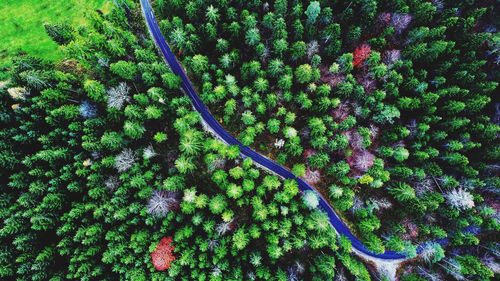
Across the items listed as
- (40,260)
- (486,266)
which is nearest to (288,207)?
(486,266)

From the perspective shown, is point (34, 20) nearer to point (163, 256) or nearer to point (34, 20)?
point (34, 20)

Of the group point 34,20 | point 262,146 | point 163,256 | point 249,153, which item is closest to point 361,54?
point 262,146

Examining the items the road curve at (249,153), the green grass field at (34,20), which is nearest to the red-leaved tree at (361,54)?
the road curve at (249,153)

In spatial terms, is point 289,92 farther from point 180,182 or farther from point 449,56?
point 449,56

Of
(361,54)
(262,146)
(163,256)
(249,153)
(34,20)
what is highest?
(361,54)

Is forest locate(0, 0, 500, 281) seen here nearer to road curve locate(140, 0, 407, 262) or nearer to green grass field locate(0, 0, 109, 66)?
road curve locate(140, 0, 407, 262)

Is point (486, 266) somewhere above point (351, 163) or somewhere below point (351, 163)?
below

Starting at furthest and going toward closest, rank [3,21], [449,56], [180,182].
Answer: [3,21] → [449,56] → [180,182]
